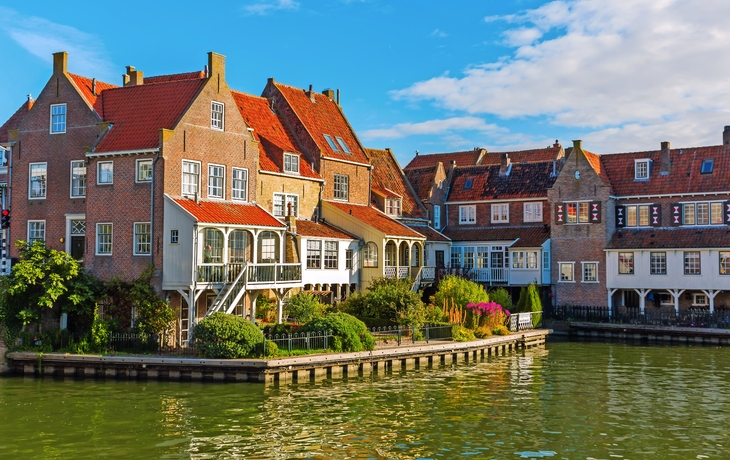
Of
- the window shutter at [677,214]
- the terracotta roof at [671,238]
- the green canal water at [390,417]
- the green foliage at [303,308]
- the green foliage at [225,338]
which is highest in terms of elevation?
the window shutter at [677,214]

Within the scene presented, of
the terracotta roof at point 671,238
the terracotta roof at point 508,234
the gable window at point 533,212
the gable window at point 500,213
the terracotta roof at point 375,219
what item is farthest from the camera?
the gable window at point 500,213

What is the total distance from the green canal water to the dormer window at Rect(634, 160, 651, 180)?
2299 centimetres

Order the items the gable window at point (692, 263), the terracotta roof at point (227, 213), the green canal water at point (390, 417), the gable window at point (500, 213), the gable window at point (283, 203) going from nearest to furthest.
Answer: the green canal water at point (390, 417)
the terracotta roof at point (227, 213)
the gable window at point (283, 203)
the gable window at point (692, 263)
the gable window at point (500, 213)

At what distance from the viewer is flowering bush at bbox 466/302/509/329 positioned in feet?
143

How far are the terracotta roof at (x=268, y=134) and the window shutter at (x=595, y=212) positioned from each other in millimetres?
18899

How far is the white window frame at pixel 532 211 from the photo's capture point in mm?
59250

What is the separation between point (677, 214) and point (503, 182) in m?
13.4

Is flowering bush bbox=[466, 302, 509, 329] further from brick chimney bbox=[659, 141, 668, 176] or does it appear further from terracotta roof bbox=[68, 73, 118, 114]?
terracotta roof bbox=[68, 73, 118, 114]

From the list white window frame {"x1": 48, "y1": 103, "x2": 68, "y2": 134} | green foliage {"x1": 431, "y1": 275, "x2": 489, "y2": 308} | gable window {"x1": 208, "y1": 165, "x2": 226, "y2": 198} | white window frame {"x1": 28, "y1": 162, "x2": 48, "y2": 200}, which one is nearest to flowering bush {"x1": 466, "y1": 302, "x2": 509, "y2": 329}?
green foliage {"x1": 431, "y1": 275, "x2": 489, "y2": 308}

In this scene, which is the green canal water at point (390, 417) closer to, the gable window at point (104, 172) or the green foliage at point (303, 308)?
the green foliage at point (303, 308)

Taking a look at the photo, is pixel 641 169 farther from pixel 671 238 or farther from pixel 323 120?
pixel 323 120

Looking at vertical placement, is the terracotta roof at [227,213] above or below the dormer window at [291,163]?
below

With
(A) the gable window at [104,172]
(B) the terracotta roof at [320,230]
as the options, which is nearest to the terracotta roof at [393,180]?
(B) the terracotta roof at [320,230]

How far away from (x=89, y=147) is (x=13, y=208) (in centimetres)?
634
